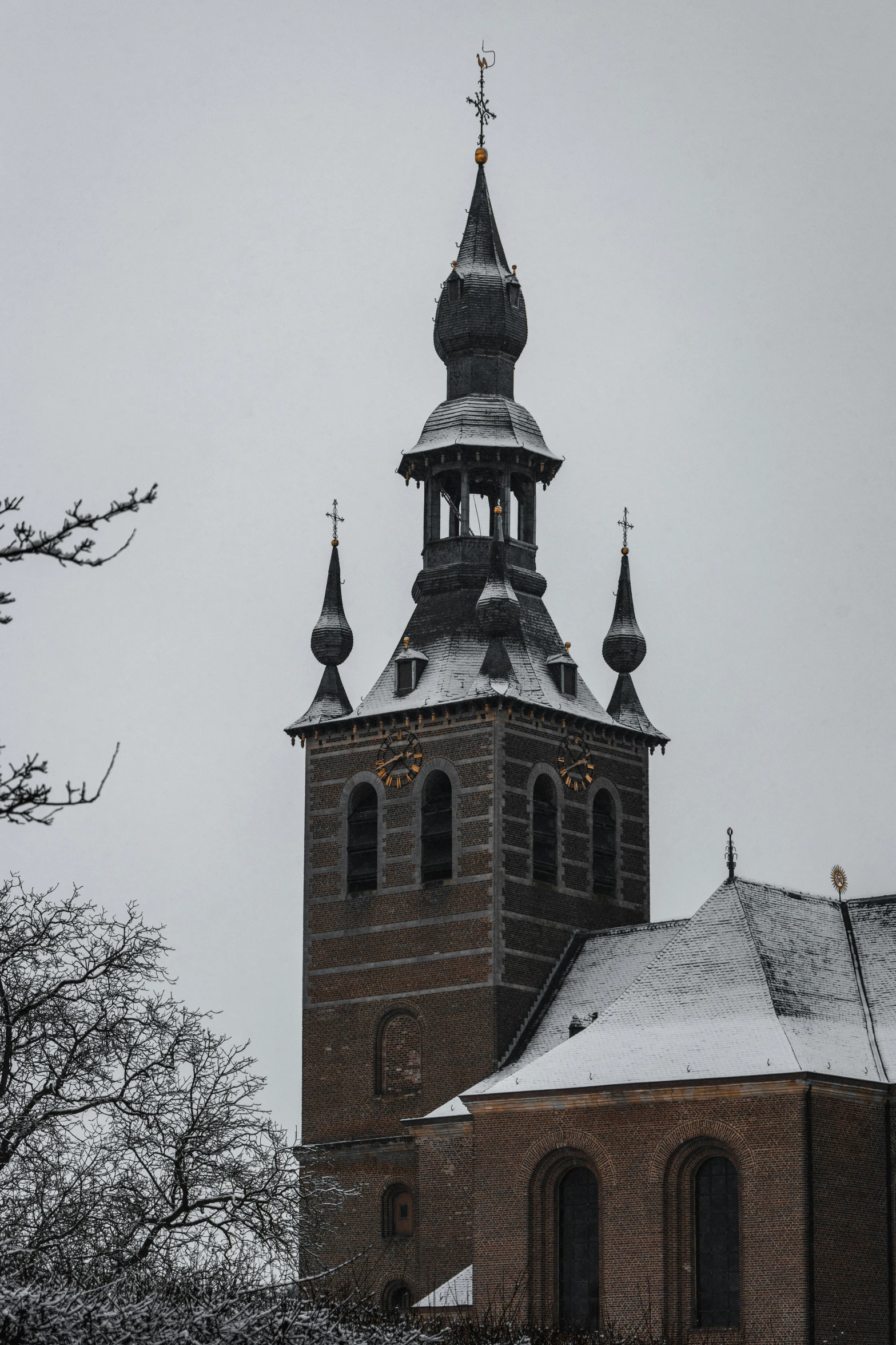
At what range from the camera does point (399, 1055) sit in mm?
61156

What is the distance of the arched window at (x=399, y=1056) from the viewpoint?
60750mm

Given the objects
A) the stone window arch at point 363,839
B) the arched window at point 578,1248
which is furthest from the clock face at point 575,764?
the arched window at point 578,1248

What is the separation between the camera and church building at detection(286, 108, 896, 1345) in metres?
50.3

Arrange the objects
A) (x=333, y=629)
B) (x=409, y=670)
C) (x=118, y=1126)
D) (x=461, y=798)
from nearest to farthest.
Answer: (x=118, y=1126)
(x=461, y=798)
(x=409, y=670)
(x=333, y=629)

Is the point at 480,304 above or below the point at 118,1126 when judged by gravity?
above

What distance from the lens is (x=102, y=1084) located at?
38.2 m

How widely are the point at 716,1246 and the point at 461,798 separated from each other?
1494 cm

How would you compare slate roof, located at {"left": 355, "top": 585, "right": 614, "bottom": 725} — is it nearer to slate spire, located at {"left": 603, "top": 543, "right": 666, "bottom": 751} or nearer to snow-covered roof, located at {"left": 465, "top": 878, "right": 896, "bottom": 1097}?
slate spire, located at {"left": 603, "top": 543, "right": 666, "bottom": 751}

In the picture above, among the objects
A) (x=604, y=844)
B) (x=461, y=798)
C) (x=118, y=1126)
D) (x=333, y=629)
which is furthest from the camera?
(x=333, y=629)

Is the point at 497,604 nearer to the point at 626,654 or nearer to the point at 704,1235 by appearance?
the point at 626,654

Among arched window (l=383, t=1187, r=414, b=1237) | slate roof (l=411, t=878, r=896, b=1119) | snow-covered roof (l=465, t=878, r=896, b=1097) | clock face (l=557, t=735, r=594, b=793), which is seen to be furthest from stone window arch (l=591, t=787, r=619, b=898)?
arched window (l=383, t=1187, r=414, b=1237)

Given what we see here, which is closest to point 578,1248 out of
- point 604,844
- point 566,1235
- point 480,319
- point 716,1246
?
point 566,1235

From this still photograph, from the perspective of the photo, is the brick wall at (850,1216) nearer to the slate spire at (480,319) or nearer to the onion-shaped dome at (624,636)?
the onion-shaped dome at (624,636)

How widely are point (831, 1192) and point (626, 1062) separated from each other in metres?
4.95
